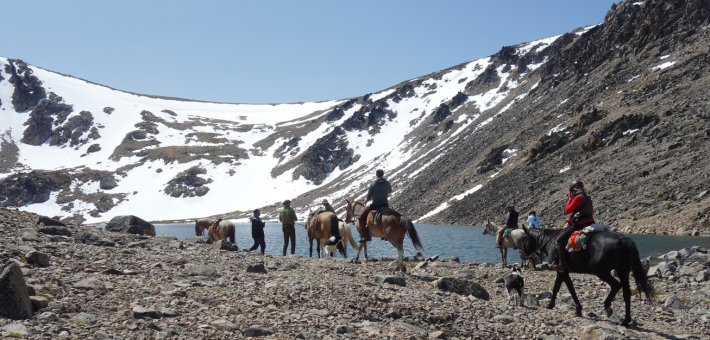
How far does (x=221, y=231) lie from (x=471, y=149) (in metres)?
86.8

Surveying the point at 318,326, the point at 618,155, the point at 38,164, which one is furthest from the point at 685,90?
the point at 38,164

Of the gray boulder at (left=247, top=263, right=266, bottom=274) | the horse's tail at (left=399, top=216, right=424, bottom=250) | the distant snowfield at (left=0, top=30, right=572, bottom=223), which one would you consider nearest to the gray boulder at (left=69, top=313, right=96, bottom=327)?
the gray boulder at (left=247, top=263, right=266, bottom=274)

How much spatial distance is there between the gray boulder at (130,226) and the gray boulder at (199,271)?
13.3 m

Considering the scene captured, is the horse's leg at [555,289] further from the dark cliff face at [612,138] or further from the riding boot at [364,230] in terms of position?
the dark cliff face at [612,138]

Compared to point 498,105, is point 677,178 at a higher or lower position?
lower

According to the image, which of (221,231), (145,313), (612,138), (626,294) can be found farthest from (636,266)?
(612,138)

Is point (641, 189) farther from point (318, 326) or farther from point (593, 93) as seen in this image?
point (318, 326)

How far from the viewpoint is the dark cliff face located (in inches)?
1922

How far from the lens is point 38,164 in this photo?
17025 centimetres

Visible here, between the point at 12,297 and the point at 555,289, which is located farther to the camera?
the point at 555,289

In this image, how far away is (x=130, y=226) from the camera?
72.3 feet

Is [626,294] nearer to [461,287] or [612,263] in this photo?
[612,263]

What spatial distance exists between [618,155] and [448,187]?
35160 mm

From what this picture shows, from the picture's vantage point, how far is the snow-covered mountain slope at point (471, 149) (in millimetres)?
58562
